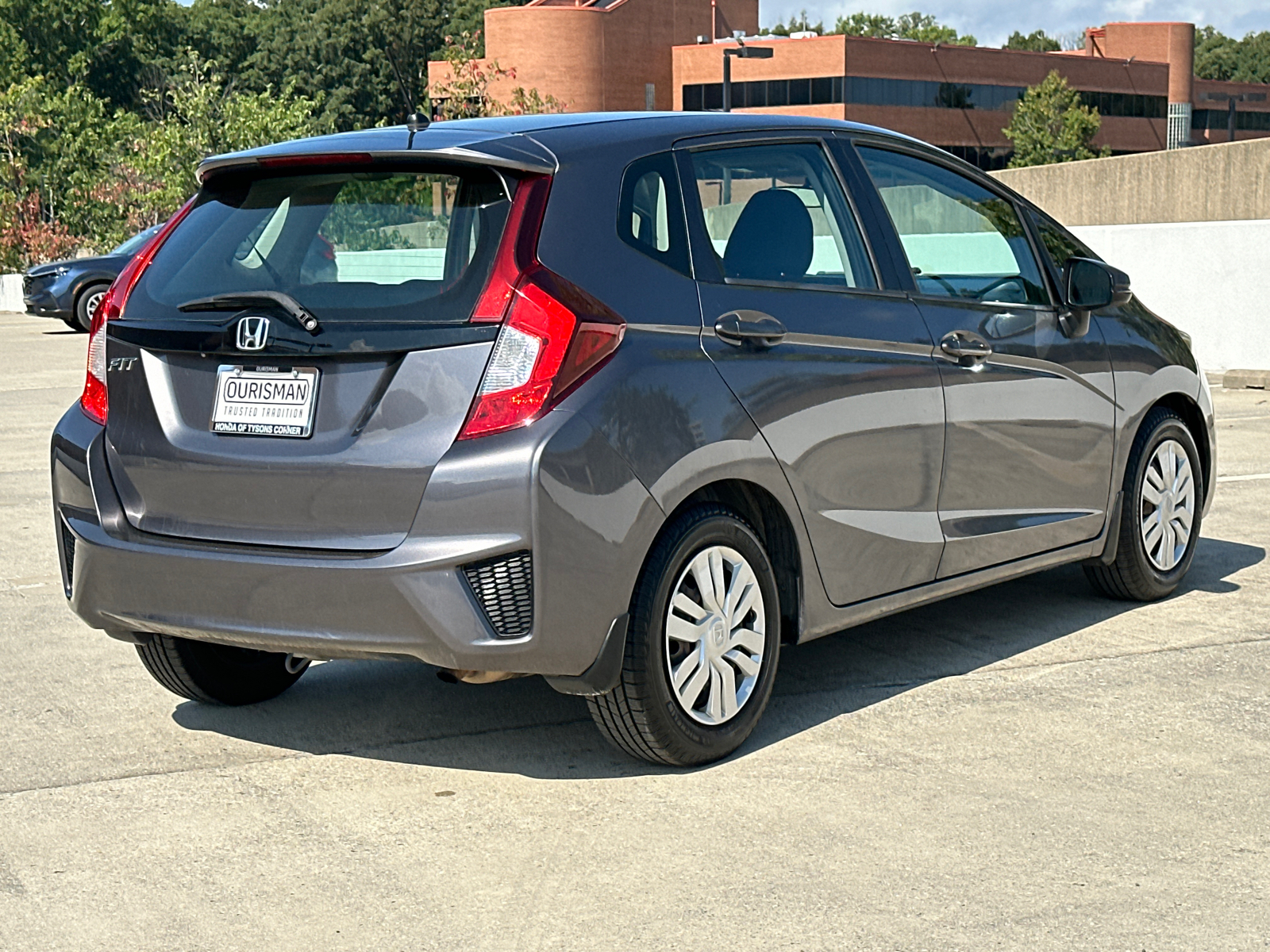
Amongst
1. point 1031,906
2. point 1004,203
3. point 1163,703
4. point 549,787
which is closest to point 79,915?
point 549,787

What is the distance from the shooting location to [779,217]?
5.18 metres

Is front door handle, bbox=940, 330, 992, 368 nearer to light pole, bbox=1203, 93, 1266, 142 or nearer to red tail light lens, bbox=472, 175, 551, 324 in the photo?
red tail light lens, bbox=472, 175, 551, 324

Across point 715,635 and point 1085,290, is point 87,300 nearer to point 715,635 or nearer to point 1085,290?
point 1085,290

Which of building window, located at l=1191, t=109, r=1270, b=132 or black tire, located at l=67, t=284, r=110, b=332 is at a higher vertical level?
building window, located at l=1191, t=109, r=1270, b=132

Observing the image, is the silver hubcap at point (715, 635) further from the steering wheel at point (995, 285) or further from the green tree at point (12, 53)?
the green tree at point (12, 53)

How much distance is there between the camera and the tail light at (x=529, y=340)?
13.9ft

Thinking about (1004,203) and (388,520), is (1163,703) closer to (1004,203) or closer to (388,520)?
(1004,203)

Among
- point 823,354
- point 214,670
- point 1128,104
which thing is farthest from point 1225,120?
point 214,670

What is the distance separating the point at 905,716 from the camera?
206 inches

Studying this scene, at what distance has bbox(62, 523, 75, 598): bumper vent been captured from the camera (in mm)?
4848

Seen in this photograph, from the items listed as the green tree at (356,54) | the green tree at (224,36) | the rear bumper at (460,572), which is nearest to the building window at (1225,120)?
the green tree at (356,54)

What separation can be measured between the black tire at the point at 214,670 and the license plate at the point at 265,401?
944mm

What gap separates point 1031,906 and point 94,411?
2773mm

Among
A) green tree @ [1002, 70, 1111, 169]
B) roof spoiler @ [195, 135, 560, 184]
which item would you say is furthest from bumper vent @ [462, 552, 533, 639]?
green tree @ [1002, 70, 1111, 169]
